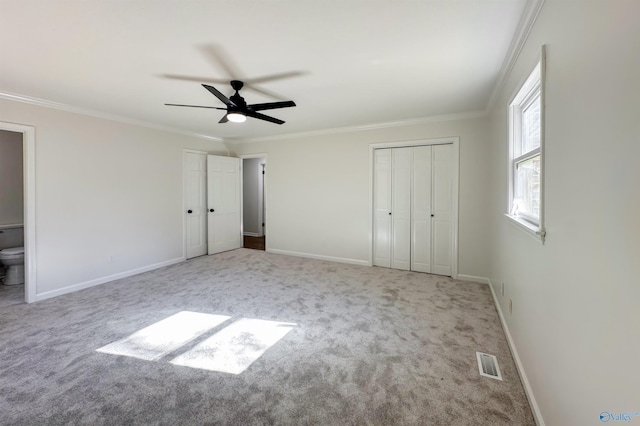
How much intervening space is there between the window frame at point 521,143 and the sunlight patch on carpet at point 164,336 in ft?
8.99

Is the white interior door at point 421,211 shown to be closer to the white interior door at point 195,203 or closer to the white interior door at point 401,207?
the white interior door at point 401,207

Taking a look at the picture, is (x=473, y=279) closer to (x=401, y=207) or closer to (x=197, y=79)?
(x=401, y=207)

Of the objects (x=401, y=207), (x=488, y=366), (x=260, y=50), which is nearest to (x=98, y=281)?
(x=260, y=50)

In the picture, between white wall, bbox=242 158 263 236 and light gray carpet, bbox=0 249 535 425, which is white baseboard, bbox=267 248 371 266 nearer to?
light gray carpet, bbox=0 249 535 425

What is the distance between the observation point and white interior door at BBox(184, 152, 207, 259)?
16.8 feet

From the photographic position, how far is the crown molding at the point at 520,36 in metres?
1.63

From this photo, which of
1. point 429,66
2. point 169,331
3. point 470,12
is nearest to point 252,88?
point 429,66

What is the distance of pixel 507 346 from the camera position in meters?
2.27

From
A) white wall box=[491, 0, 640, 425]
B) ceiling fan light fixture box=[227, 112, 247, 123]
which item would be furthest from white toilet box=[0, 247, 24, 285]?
white wall box=[491, 0, 640, 425]

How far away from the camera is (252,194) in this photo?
7922 mm

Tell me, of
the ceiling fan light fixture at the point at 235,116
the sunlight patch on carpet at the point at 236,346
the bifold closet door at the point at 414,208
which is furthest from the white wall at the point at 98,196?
the bifold closet door at the point at 414,208

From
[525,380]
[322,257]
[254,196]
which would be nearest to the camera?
[525,380]

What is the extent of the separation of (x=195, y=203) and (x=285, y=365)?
410 centimetres

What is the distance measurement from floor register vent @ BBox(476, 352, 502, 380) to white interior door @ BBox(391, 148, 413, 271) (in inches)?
91.2
